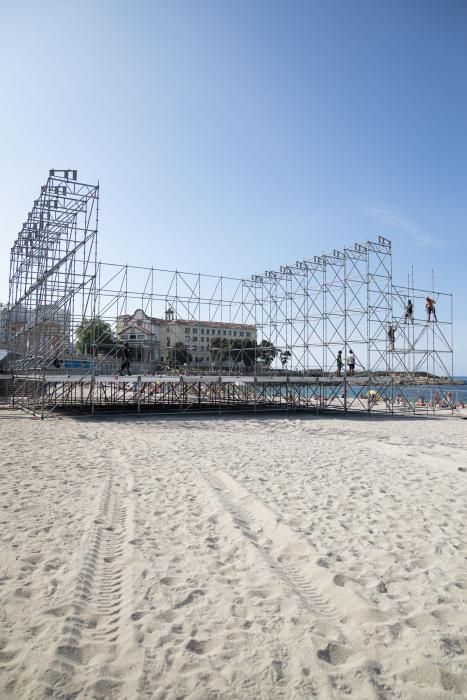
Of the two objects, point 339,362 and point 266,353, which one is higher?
point 266,353

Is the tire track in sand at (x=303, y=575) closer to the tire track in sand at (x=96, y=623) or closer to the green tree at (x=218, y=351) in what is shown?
the tire track in sand at (x=96, y=623)

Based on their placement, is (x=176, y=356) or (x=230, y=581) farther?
(x=176, y=356)

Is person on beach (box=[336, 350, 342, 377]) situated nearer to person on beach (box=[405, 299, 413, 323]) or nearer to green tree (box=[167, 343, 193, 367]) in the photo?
person on beach (box=[405, 299, 413, 323])

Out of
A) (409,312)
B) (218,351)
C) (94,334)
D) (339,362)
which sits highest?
(409,312)

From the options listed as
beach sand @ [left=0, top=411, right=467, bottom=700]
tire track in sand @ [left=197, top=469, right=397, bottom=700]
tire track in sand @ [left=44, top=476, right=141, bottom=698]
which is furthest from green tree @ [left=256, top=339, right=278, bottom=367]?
tire track in sand @ [left=44, top=476, right=141, bottom=698]

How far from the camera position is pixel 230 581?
12.1 feet

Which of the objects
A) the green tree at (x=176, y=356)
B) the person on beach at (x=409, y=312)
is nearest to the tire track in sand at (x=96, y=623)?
the green tree at (x=176, y=356)

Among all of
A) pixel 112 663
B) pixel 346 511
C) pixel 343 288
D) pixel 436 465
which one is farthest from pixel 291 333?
pixel 112 663

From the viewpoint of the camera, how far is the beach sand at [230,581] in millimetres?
2578

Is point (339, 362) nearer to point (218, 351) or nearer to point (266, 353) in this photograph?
point (266, 353)

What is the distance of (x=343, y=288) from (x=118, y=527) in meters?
16.5

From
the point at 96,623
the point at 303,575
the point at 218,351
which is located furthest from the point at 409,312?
the point at 96,623

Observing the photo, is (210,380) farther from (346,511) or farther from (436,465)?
(346,511)

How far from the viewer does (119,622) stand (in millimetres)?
3072
